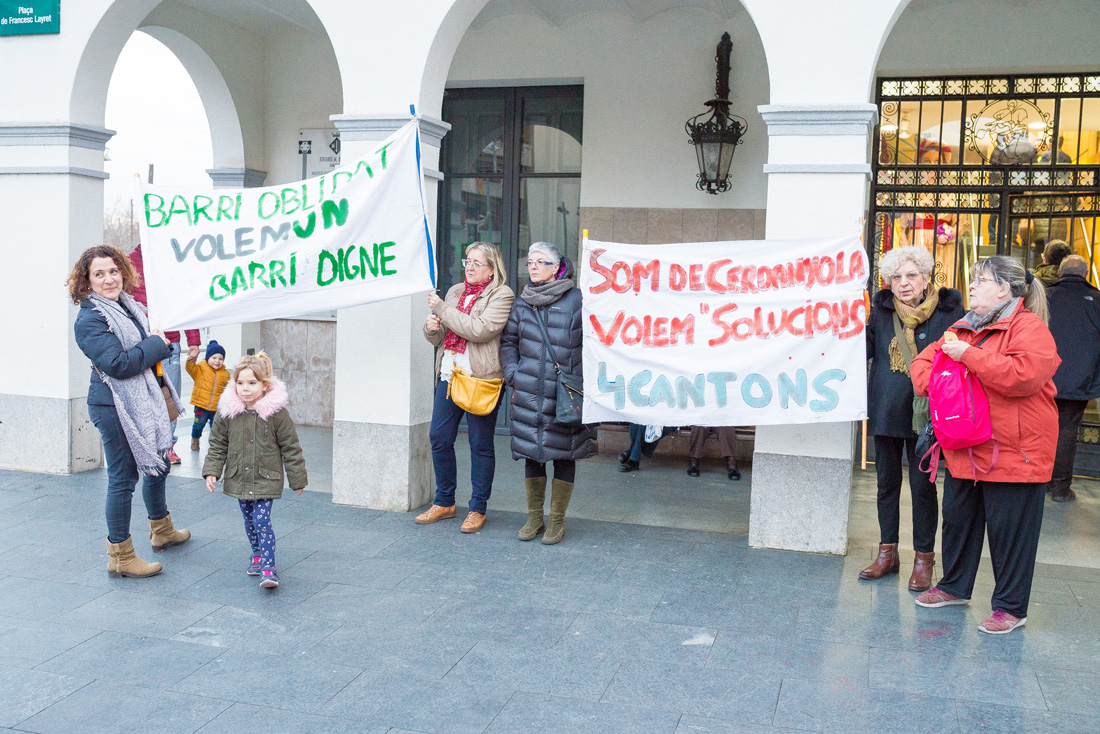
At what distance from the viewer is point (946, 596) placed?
515cm

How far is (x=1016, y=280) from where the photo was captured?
4.68 meters

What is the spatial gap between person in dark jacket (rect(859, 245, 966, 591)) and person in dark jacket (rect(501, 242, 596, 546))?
176cm

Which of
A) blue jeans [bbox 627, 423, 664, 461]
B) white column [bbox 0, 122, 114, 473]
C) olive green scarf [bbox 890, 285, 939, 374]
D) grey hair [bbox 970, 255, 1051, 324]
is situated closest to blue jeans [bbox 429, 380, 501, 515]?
blue jeans [bbox 627, 423, 664, 461]

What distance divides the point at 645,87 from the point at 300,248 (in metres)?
4.23

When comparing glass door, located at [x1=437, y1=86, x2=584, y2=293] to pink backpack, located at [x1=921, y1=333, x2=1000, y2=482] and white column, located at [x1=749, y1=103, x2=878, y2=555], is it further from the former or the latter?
pink backpack, located at [x1=921, y1=333, x2=1000, y2=482]

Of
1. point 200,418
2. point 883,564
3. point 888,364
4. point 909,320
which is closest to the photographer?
point 909,320

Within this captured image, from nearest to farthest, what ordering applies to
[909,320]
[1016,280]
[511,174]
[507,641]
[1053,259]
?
1. [507,641]
2. [1016,280]
3. [909,320]
4. [1053,259]
5. [511,174]

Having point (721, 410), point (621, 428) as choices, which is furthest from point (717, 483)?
point (721, 410)

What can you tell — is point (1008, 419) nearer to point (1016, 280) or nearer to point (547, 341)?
point (1016, 280)

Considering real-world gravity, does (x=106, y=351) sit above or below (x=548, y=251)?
below

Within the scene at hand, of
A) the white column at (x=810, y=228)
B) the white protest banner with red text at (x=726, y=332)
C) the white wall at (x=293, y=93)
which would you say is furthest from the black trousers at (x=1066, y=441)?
the white wall at (x=293, y=93)

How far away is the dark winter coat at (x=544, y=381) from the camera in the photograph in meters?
6.00

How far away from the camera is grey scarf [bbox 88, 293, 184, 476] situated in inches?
208

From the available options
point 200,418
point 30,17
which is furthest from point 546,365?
point 30,17
